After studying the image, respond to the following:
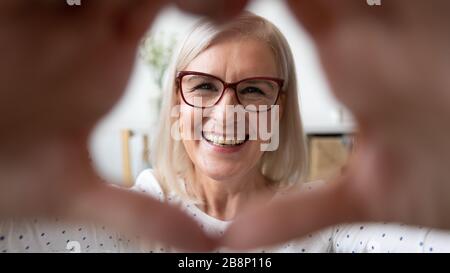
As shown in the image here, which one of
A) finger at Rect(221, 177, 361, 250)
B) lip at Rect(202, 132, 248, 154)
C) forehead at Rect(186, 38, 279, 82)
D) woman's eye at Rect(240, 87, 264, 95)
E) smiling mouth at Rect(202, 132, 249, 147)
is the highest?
forehead at Rect(186, 38, 279, 82)

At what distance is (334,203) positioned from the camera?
698 millimetres

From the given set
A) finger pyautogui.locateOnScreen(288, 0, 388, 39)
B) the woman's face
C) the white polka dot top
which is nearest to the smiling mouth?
the woman's face

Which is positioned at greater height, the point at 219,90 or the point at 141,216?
the point at 219,90

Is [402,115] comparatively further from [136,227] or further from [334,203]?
[136,227]

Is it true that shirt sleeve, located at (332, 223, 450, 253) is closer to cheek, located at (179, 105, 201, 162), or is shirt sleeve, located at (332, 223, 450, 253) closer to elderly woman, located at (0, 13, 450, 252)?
elderly woman, located at (0, 13, 450, 252)

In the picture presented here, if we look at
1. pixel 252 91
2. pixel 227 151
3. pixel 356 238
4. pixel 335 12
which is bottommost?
pixel 356 238

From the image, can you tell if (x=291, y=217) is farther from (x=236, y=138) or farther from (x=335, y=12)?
(x=335, y=12)

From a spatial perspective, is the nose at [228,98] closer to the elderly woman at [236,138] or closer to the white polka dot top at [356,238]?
the elderly woman at [236,138]

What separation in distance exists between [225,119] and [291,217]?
21 cm

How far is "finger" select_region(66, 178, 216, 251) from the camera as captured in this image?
0.68 meters

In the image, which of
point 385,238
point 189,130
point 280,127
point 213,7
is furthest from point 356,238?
point 213,7

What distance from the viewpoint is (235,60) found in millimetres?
638

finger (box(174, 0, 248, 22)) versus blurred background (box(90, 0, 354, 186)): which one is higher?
finger (box(174, 0, 248, 22))
